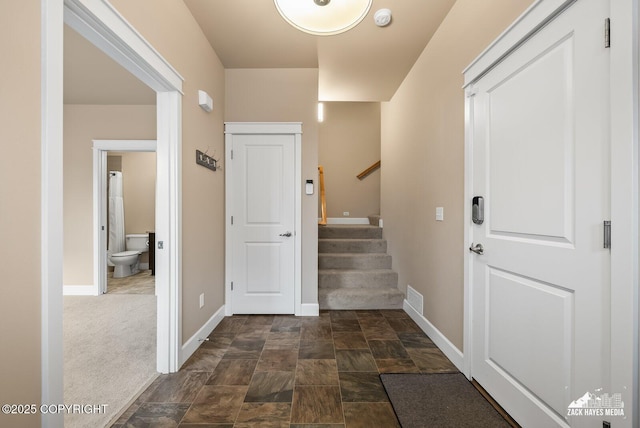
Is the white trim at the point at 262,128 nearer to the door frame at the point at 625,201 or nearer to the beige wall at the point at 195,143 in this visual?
the beige wall at the point at 195,143

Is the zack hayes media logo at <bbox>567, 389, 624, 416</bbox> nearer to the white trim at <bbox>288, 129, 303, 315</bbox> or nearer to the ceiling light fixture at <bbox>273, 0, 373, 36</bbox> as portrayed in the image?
the ceiling light fixture at <bbox>273, 0, 373, 36</bbox>

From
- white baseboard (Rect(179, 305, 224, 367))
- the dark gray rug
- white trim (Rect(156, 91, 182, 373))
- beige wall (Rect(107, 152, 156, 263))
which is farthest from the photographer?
beige wall (Rect(107, 152, 156, 263))

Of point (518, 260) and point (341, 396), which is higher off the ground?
point (518, 260)

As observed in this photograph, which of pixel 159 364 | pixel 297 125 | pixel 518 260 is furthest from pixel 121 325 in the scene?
pixel 518 260

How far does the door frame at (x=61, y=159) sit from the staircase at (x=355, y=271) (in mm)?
1811

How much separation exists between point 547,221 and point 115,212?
6283 mm

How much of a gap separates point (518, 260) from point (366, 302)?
6.76 ft

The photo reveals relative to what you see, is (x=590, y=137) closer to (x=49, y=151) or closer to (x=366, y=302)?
(x=49, y=151)

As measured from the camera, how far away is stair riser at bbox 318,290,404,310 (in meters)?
3.30

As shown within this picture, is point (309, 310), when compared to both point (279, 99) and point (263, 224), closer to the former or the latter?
point (263, 224)

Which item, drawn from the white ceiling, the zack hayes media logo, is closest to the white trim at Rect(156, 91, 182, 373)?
the white ceiling

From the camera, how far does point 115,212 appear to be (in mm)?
5164

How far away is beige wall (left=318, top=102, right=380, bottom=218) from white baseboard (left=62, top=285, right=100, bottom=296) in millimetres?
4015

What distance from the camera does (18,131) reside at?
0.91m
